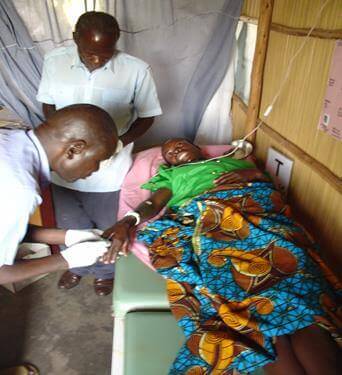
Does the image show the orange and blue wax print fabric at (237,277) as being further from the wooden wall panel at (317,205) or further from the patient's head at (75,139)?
the patient's head at (75,139)

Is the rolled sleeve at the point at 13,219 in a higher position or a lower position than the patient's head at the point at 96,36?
lower

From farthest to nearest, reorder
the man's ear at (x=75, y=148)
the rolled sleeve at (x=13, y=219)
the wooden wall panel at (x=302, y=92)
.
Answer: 1. the wooden wall panel at (x=302, y=92)
2. the man's ear at (x=75, y=148)
3. the rolled sleeve at (x=13, y=219)

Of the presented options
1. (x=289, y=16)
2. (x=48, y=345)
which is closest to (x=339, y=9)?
(x=289, y=16)

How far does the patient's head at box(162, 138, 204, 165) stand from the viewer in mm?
1972

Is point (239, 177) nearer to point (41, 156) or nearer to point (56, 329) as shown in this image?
point (41, 156)

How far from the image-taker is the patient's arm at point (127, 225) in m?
1.45

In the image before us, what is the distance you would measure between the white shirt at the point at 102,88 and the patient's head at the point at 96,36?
0.40 feet

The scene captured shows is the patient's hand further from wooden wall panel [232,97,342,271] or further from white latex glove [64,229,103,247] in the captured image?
wooden wall panel [232,97,342,271]

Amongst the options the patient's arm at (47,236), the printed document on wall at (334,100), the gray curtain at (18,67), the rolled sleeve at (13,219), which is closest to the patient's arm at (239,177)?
the printed document on wall at (334,100)

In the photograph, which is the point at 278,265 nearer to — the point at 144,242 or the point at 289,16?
the point at 144,242

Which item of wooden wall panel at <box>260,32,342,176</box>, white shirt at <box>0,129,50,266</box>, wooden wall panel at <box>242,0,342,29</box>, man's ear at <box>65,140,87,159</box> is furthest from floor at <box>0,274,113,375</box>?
wooden wall panel at <box>242,0,342,29</box>

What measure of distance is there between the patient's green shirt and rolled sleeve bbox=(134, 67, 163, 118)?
33 cm

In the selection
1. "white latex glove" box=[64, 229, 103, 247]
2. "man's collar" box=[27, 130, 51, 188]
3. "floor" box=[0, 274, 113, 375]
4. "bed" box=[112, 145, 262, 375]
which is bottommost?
"floor" box=[0, 274, 113, 375]

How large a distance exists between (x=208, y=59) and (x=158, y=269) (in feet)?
5.79
